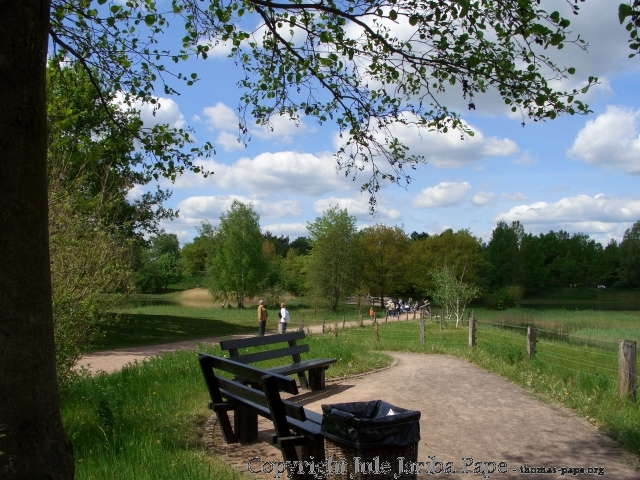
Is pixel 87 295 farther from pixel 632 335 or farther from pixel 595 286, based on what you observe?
pixel 595 286

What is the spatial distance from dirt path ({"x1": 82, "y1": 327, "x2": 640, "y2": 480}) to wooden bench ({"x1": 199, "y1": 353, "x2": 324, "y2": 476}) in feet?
0.90

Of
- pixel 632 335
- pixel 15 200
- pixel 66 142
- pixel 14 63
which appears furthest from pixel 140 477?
pixel 632 335

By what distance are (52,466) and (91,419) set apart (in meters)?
3.70

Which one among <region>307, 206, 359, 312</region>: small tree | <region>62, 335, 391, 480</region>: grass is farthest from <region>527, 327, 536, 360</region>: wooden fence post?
<region>307, 206, 359, 312</region>: small tree

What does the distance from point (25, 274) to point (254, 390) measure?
2652mm

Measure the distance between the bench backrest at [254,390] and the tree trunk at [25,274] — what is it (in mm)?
1738

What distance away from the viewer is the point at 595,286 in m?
96.4

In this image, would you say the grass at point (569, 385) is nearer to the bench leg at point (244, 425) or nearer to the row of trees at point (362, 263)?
the bench leg at point (244, 425)

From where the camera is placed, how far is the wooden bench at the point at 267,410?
4855 millimetres

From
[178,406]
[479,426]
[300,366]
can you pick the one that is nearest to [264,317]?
[300,366]

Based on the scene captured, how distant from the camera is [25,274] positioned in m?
3.30

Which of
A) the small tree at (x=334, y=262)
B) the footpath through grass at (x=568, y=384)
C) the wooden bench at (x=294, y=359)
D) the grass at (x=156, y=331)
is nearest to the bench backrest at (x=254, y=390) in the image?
the wooden bench at (x=294, y=359)

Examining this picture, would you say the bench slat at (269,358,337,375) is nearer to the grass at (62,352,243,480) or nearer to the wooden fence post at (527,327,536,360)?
the grass at (62,352,243,480)

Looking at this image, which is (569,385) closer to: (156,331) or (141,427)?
(141,427)
